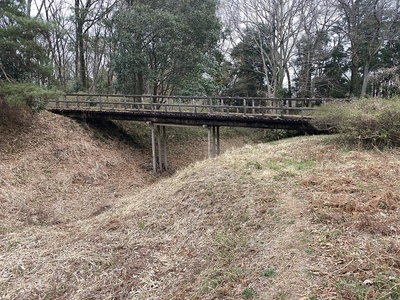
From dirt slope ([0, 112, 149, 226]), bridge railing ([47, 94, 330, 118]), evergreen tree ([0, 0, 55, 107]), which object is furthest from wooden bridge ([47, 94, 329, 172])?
evergreen tree ([0, 0, 55, 107])

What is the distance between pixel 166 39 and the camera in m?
18.2

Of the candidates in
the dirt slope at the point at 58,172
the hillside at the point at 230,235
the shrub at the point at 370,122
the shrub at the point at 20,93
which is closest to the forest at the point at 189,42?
the shrub at the point at 20,93

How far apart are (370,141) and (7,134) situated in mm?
14786

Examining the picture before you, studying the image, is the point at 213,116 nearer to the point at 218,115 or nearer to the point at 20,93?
the point at 218,115

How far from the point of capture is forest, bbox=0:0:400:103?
44.0 ft

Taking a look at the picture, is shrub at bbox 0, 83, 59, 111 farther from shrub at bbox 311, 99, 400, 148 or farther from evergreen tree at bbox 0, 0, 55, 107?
shrub at bbox 311, 99, 400, 148

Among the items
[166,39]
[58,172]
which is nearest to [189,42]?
[166,39]

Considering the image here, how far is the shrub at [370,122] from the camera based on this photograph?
342 inches

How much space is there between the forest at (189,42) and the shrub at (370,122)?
16.3ft

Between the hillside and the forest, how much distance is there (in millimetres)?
6652

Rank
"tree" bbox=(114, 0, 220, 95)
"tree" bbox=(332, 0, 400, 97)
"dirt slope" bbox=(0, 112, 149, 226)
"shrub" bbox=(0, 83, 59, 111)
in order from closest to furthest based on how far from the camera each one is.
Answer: "dirt slope" bbox=(0, 112, 149, 226), "shrub" bbox=(0, 83, 59, 111), "tree" bbox=(114, 0, 220, 95), "tree" bbox=(332, 0, 400, 97)

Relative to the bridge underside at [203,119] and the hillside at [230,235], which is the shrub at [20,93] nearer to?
the hillside at [230,235]

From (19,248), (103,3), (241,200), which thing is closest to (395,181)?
(241,200)

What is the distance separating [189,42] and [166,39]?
5.51 ft
